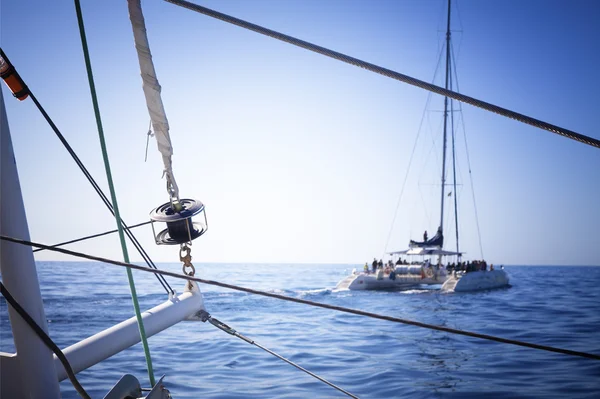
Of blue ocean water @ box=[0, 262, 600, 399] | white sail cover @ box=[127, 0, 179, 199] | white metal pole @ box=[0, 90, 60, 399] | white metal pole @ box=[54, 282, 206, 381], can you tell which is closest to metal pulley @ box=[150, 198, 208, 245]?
white sail cover @ box=[127, 0, 179, 199]

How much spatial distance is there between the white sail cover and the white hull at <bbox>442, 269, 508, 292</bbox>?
1362 inches

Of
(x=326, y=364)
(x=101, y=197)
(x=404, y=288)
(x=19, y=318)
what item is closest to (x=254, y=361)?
(x=326, y=364)

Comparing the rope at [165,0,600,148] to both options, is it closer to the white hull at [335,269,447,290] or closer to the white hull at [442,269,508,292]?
the white hull at [442,269,508,292]

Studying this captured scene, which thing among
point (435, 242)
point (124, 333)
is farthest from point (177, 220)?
point (435, 242)

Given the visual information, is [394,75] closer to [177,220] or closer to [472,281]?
[177,220]

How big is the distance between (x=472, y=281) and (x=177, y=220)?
3672 centimetres

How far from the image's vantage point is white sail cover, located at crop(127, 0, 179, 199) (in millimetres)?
3590

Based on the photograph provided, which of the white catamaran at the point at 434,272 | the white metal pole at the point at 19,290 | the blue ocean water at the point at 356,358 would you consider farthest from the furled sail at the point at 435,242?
the white metal pole at the point at 19,290

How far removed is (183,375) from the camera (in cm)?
985

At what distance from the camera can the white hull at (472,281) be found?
35031 mm

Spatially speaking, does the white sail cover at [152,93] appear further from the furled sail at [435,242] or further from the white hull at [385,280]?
the furled sail at [435,242]

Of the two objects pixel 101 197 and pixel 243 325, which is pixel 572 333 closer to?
pixel 243 325

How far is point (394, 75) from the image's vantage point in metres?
2.77

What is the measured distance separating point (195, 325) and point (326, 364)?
25.8 ft
